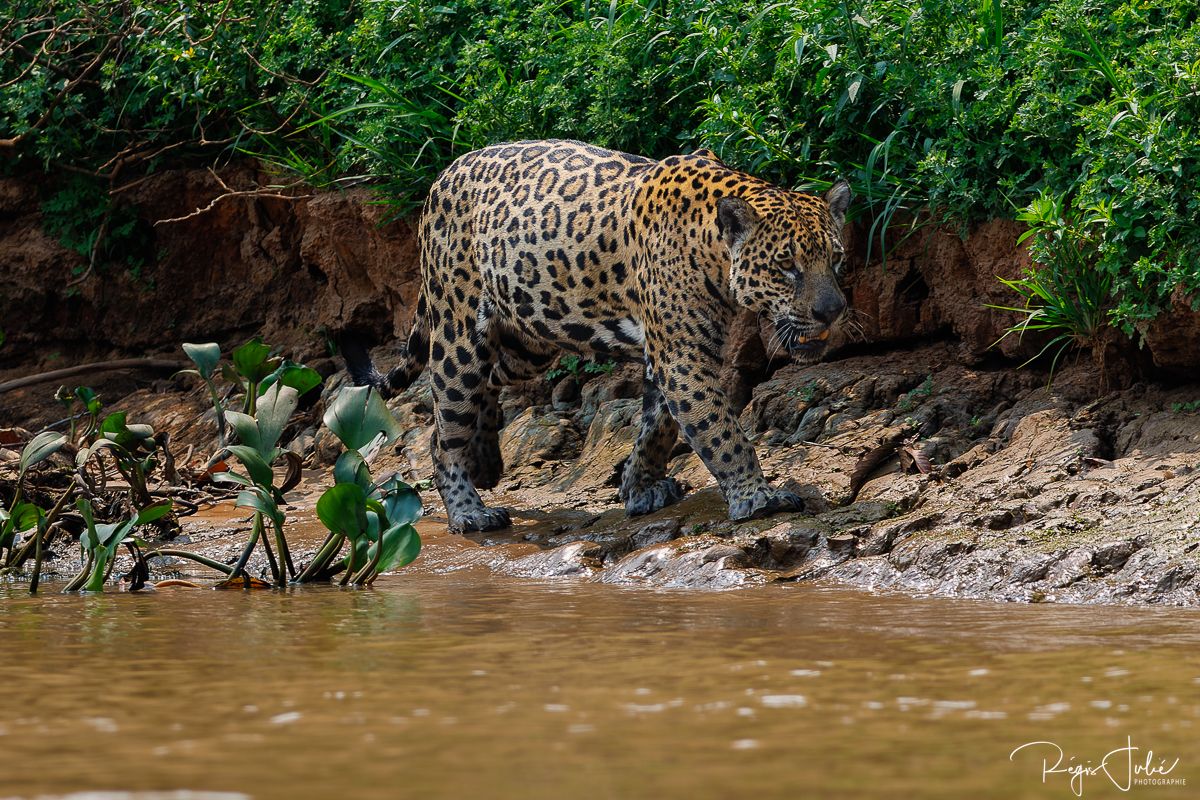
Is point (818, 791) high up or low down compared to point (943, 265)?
down

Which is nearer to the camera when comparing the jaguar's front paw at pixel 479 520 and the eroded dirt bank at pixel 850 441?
the eroded dirt bank at pixel 850 441

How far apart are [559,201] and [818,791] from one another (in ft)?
16.7

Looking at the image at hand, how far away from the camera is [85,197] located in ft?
33.7

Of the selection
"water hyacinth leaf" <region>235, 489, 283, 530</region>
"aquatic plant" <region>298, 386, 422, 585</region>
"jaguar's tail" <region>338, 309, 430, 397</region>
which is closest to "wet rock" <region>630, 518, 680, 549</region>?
"aquatic plant" <region>298, 386, 422, 585</region>

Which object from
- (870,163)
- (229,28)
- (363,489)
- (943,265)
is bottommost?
(363,489)

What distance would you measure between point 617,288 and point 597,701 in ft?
13.4

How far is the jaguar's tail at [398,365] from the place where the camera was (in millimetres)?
7750

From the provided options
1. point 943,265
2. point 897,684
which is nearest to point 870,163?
point 943,265

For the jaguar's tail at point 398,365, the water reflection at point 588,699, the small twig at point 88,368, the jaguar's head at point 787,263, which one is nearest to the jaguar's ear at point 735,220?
the jaguar's head at point 787,263

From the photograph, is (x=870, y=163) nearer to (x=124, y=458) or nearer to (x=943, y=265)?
(x=943, y=265)

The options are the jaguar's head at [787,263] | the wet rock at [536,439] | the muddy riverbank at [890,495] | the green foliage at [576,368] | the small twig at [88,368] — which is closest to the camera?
the muddy riverbank at [890,495]

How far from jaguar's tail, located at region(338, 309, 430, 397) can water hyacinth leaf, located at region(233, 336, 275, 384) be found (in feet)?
3.85

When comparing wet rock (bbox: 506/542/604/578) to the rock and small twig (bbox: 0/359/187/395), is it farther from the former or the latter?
small twig (bbox: 0/359/187/395)

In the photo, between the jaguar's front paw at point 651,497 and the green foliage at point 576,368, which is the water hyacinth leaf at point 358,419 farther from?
the green foliage at point 576,368
